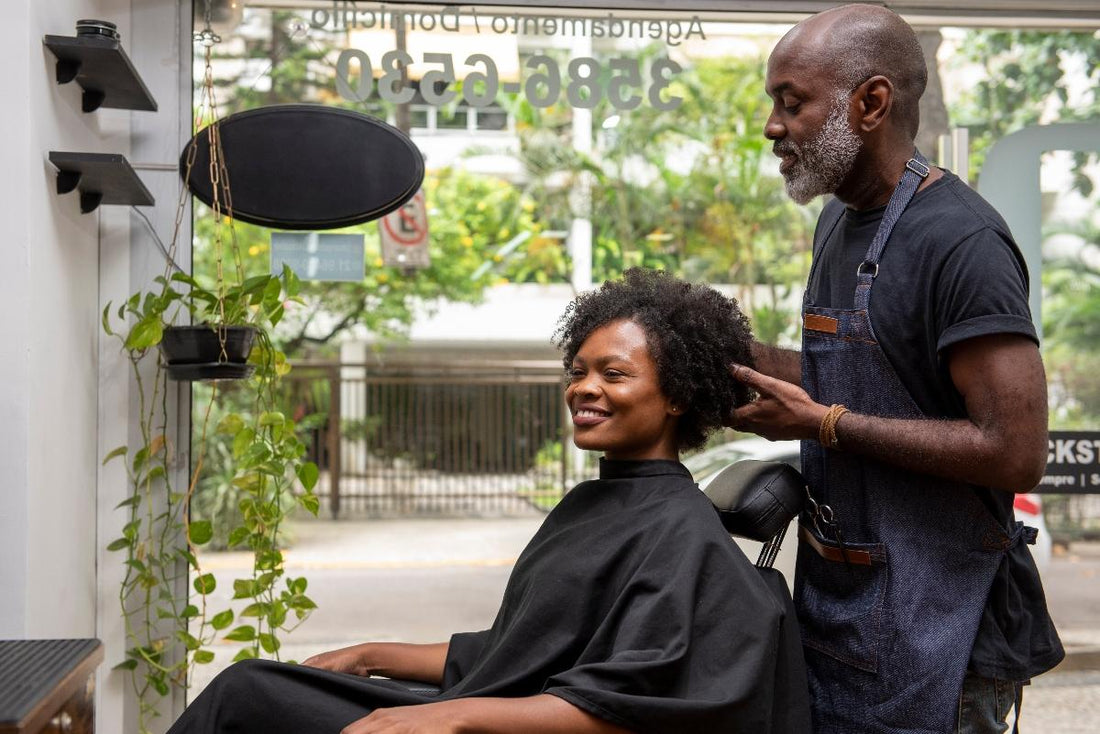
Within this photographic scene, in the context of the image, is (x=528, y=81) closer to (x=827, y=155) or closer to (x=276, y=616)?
(x=827, y=155)

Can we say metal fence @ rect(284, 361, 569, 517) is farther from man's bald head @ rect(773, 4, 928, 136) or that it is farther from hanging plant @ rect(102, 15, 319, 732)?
man's bald head @ rect(773, 4, 928, 136)

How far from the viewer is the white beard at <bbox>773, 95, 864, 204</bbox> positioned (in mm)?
1598

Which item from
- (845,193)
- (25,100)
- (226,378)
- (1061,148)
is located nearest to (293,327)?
(226,378)

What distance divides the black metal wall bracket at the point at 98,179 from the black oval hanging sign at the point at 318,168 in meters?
0.25

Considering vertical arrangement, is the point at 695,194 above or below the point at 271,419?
above

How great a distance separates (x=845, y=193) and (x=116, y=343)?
1451 millimetres

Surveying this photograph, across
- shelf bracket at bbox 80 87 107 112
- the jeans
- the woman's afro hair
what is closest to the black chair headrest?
the woman's afro hair

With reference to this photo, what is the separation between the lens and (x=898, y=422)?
1543 mm

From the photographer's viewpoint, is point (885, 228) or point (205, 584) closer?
point (885, 228)

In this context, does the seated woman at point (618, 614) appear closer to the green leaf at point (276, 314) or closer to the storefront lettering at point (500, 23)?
the green leaf at point (276, 314)

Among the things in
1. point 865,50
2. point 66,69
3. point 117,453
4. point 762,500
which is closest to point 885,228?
point 865,50

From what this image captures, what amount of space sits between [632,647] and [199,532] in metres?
1.14

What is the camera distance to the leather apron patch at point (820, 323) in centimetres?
167

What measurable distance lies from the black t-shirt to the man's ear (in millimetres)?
128
